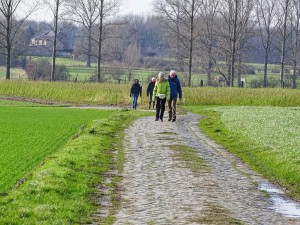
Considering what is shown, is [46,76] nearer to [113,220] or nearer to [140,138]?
[140,138]

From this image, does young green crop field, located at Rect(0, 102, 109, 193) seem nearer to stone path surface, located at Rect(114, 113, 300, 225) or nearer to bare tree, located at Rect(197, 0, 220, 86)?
stone path surface, located at Rect(114, 113, 300, 225)

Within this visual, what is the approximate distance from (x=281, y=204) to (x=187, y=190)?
1.73m

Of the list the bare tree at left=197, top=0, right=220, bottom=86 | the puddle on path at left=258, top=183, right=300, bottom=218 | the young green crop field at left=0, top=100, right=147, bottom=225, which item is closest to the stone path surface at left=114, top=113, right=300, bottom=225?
the puddle on path at left=258, top=183, right=300, bottom=218

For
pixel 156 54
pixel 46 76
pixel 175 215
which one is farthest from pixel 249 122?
pixel 156 54

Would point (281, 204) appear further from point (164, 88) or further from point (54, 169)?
point (164, 88)

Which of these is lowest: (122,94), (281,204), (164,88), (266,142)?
(281,204)

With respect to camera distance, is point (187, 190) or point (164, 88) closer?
point (187, 190)

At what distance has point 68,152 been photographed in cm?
1716

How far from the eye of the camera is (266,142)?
19969mm

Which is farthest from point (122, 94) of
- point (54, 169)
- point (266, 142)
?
point (54, 169)

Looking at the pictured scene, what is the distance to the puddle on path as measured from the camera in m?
11.1

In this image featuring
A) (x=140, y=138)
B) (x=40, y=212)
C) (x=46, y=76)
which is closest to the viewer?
(x=40, y=212)

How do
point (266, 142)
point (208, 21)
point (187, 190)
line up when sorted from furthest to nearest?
1. point (208, 21)
2. point (266, 142)
3. point (187, 190)

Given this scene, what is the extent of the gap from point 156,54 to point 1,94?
9516cm
